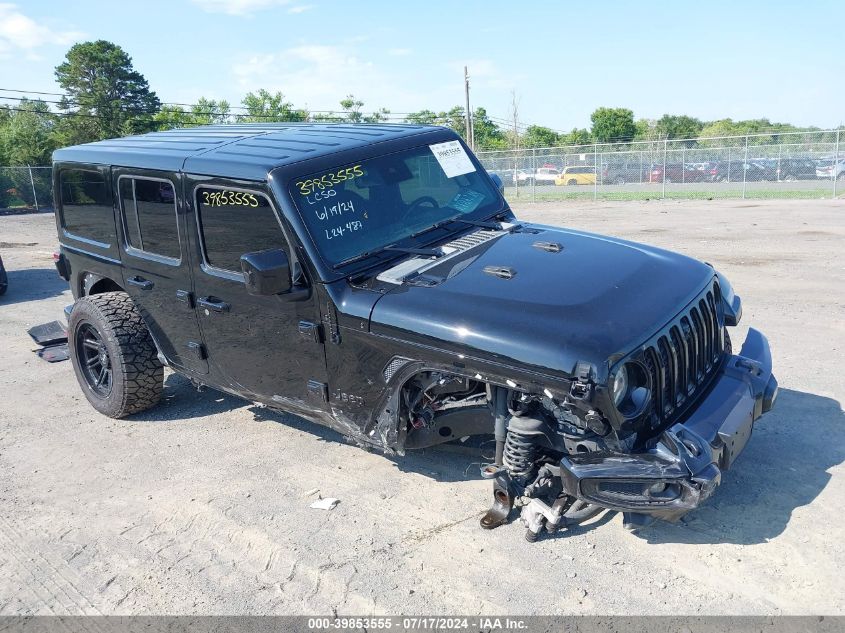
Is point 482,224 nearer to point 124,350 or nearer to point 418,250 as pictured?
point 418,250

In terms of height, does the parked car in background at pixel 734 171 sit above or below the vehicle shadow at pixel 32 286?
above

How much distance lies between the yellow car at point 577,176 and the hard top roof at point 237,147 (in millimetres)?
26281

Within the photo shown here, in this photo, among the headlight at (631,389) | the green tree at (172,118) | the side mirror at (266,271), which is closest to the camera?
the headlight at (631,389)

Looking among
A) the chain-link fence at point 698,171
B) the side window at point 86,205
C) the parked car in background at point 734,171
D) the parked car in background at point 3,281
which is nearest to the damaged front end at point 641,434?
the side window at point 86,205

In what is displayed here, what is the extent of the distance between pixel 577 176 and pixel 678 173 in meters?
Answer: 4.82

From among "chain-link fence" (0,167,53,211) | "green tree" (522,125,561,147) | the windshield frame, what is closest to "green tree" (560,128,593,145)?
"green tree" (522,125,561,147)

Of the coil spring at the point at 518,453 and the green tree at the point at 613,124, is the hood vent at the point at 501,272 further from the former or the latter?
the green tree at the point at 613,124

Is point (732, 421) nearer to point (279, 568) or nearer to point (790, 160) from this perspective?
point (279, 568)

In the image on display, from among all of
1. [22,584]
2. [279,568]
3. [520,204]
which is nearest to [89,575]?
[22,584]

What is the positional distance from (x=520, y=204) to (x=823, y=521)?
2251 cm

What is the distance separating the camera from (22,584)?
147 inches

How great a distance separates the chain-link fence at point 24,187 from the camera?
103 feet

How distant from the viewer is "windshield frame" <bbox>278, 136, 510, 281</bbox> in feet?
13.4

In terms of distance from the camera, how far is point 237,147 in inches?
189
